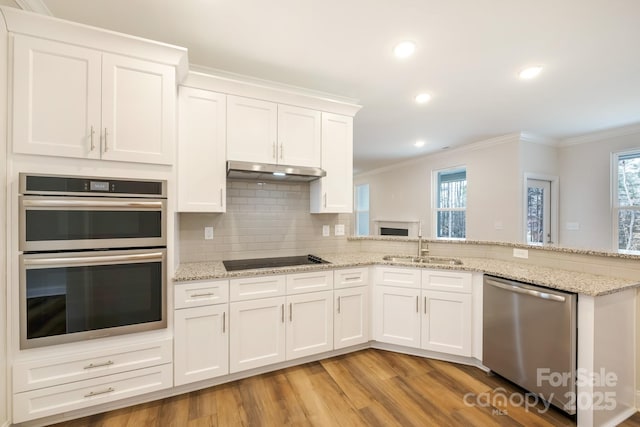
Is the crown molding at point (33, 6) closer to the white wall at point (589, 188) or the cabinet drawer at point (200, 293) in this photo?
the cabinet drawer at point (200, 293)

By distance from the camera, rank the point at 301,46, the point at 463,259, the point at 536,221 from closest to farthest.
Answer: the point at 301,46 < the point at 463,259 < the point at 536,221

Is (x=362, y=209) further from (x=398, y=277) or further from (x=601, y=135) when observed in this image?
(x=398, y=277)

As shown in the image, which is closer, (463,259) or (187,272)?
(187,272)

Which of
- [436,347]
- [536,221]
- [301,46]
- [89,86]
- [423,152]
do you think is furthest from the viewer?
[423,152]

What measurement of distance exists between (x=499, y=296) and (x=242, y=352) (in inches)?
81.3

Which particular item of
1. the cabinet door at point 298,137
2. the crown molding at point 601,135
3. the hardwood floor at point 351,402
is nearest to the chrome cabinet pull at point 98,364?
the hardwood floor at point 351,402

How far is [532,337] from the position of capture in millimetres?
1990

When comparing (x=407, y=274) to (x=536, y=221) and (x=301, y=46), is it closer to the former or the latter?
(x=301, y=46)

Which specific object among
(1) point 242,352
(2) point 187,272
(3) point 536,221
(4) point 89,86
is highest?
(4) point 89,86

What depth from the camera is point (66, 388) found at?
5.74 feet

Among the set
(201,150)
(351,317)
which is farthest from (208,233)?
(351,317)

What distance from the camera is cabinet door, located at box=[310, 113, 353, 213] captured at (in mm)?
2852

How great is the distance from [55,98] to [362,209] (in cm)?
768

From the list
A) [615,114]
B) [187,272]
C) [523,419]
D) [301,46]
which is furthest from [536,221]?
[187,272]
